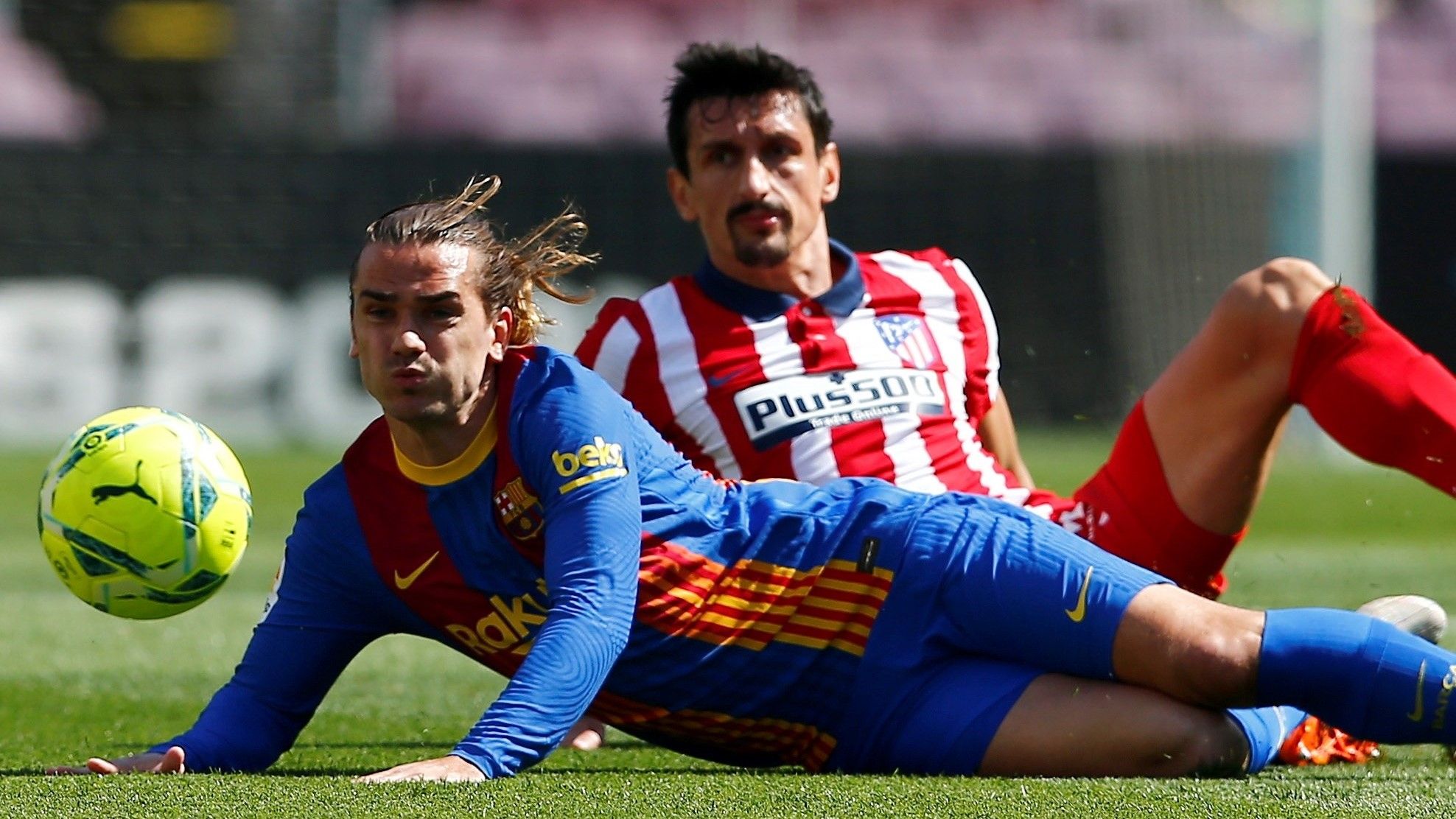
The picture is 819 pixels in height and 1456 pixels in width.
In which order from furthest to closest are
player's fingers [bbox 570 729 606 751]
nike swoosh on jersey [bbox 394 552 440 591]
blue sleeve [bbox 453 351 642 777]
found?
1. player's fingers [bbox 570 729 606 751]
2. nike swoosh on jersey [bbox 394 552 440 591]
3. blue sleeve [bbox 453 351 642 777]

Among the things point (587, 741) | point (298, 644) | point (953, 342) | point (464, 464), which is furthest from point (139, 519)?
point (953, 342)

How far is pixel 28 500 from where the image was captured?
11859 millimetres

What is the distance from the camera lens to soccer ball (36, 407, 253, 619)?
396 centimetres

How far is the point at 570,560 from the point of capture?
348cm

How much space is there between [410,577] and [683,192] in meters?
2.03

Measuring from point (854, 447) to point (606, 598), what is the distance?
1701 mm

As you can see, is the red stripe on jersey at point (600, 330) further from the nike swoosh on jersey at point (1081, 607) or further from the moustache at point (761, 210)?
the nike swoosh on jersey at point (1081, 607)

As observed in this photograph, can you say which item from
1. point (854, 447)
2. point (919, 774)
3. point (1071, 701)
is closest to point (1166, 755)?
point (1071, 701)

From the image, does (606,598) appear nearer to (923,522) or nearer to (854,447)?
(923,522)

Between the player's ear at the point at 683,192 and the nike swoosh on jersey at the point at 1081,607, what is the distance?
211 cm

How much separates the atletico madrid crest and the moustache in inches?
14.5

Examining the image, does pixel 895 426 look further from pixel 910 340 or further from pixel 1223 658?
pixel 1223 658

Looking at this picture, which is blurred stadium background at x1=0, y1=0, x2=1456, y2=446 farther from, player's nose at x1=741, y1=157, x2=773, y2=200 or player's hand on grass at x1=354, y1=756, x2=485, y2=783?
player's hand on grass at x1=354, y1=756, x2=485, y2=783

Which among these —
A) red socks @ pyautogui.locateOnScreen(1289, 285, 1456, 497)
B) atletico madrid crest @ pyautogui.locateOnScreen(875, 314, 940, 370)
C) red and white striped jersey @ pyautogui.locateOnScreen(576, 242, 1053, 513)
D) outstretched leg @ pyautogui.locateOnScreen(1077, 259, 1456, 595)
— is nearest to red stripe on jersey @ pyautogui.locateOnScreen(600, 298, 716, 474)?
red and white striped jersey @ pyautogui.locateOnScreen(576, 242, 1053, 513)
